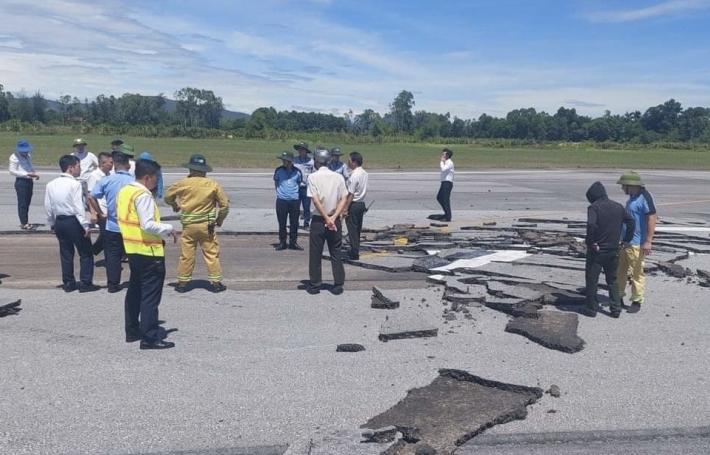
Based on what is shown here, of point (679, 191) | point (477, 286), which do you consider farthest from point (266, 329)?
point (679, 191)

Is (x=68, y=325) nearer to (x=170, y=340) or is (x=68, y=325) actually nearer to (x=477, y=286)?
(x=170, y=340)

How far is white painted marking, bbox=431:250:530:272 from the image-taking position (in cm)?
1108

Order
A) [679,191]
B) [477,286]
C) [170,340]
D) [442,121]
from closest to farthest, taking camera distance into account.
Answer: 1. [170,340]
2. [477,286]
3. [679,191]
4. [442,121]

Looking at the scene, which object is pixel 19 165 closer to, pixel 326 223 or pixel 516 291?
pixel 326 223

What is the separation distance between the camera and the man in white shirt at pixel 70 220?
9.15 meters

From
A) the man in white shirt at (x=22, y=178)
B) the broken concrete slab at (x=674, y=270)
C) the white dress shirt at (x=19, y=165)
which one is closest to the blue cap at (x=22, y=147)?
the man in white shirt at (x=22, y=178)

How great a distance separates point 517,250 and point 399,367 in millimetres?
7010

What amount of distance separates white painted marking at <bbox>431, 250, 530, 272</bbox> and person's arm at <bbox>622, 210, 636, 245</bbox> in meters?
2.84

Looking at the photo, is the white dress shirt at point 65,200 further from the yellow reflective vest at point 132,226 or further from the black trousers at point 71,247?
the yellow reflective vest at point 132,226

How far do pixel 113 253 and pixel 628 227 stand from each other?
22.1 feet

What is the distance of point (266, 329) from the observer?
→ 7727 millimetres

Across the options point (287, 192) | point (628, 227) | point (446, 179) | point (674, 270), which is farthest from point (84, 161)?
point (674, 270)

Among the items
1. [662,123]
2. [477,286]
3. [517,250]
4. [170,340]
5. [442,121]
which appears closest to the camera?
[170,340]

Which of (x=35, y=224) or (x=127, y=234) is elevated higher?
(x=127, y=234)
